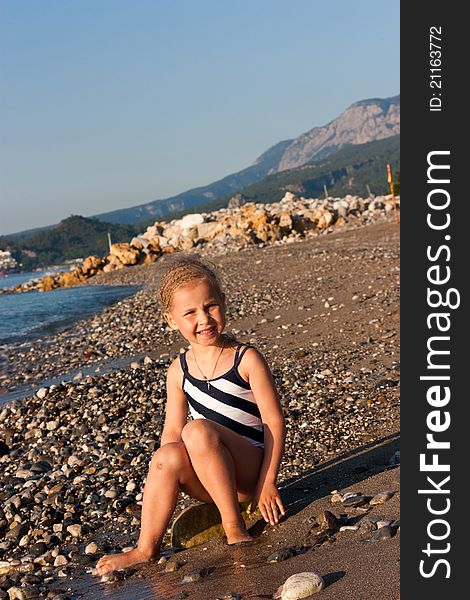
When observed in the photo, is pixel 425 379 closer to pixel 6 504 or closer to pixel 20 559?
pixel 20 559

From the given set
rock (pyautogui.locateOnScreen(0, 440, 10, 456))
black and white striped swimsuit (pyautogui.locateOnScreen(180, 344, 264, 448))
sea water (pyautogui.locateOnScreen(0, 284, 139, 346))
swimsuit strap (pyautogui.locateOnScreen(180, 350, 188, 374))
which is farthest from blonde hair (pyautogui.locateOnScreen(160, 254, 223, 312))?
sea water (pyautogui.locateOnScreen(0, 284, 139, 346))

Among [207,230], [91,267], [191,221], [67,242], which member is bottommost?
[91,267]

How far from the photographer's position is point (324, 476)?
19.1ft

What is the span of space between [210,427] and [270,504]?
0.62 meters

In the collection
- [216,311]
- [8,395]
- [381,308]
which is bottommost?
[8,395]

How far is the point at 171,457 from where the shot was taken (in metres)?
4.72

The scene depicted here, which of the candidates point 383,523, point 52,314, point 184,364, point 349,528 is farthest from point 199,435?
point 52,314

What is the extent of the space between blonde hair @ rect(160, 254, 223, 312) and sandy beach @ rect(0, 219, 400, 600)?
957 millimetres

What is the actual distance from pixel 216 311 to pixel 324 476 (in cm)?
161

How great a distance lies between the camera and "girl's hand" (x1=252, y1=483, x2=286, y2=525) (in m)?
4.86

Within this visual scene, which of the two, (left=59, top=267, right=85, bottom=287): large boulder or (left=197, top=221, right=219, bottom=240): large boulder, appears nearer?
(left=59, top=267, right=85, bottom=287): large boulder

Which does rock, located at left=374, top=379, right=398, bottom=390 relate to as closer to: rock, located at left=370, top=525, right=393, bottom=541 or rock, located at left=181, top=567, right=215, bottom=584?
rock, located at left=370, top=525, right=393, bottom=541

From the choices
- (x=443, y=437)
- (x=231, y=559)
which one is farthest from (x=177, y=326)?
(x=443, y=437)

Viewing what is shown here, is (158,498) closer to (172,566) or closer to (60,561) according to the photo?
(172,566)
